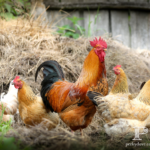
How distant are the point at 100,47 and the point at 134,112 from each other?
1051mm

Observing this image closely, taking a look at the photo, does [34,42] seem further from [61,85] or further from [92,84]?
[92,84]

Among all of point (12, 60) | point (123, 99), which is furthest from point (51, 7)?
point (123, 99)

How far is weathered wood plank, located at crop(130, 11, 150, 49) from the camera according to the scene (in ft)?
20.6

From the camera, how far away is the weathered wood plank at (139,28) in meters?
6.27

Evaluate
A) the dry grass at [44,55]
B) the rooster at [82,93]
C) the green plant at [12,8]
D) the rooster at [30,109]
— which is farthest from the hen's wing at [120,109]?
the green plant at [12,8]

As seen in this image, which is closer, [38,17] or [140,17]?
[38,17]

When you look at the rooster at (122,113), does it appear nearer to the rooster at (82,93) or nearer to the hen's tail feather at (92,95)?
the hen's tail feather at (92,95)

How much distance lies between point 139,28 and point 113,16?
1007 mm

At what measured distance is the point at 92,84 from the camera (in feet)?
8.86

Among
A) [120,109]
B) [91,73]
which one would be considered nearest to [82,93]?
[91,73]

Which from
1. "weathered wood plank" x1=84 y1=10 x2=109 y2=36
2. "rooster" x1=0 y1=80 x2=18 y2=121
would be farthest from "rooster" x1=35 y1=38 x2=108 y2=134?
A: "weathered wood plank" x1=84 y1=10 x2=109 y2=36

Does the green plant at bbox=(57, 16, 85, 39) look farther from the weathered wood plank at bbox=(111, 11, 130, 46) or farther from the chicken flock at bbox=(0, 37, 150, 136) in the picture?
the chicken flock at bbox=(0, 37, 150, 136)

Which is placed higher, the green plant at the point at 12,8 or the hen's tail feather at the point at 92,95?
the green plant at the point at 12,8

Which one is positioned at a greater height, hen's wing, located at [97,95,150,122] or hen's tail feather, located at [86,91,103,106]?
hen's tail feather, located at [86,91,103,106]
